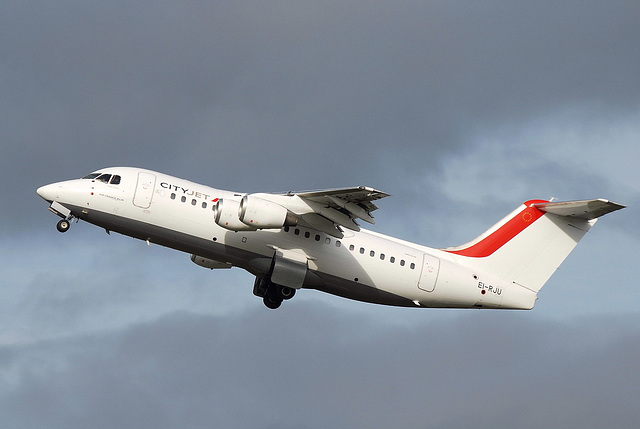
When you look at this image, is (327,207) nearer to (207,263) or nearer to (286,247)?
(286,247)

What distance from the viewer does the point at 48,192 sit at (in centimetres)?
2830

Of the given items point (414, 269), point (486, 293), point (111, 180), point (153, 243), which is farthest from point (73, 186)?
point (486, 293)

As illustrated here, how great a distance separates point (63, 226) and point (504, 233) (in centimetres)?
1387

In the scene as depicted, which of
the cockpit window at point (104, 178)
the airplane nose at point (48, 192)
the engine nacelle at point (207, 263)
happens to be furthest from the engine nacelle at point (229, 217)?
the airplane nose at point (48, 192)

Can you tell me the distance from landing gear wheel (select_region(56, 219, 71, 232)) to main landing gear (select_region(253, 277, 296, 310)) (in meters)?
6.16

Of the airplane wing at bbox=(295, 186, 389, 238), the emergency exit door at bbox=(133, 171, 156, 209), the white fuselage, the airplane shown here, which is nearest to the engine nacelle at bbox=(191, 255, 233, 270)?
the airplane

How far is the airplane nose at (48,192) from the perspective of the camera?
1113 inches

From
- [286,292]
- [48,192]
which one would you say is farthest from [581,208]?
[48,192]

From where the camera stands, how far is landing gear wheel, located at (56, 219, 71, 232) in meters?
28.4

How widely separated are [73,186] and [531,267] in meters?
14.5

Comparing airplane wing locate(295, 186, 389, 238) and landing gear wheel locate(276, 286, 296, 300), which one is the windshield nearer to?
airplane wing locate(295, 186, 389, 238)

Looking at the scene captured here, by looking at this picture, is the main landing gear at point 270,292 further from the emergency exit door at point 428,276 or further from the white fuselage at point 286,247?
the emergency exit door at point 428,276

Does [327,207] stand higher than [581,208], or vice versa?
[581,208]

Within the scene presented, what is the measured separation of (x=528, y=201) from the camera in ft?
104
